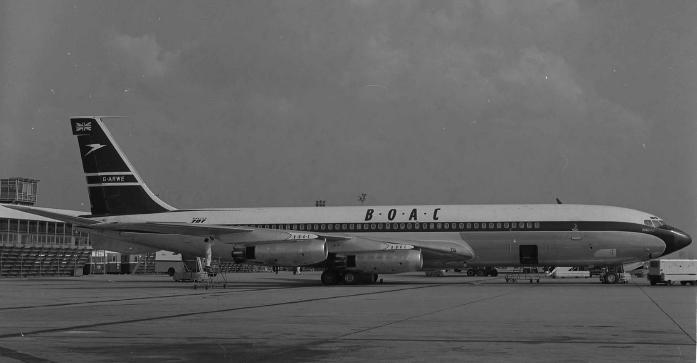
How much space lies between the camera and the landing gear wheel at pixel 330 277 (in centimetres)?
4159

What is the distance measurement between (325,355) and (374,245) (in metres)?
28.3

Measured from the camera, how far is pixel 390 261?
127 ft

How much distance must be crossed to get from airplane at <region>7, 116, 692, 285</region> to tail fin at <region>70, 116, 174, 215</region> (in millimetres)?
2072

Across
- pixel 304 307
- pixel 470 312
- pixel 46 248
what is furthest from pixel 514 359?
pixel 46 248

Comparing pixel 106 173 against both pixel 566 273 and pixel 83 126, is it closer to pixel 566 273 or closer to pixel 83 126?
pixel 83 126

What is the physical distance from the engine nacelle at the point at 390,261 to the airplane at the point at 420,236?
50 millimetres

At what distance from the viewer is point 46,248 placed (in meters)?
68.3

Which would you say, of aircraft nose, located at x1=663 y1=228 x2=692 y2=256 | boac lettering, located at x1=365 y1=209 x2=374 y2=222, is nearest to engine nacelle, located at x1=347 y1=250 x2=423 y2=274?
boac lettering, located at x1=365 y1=209 x2=374 y2=222

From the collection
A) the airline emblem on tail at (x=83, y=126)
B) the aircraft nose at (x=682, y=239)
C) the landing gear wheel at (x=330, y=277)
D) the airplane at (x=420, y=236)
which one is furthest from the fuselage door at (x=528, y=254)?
the airline emblem on tail at (x=83, y=126)

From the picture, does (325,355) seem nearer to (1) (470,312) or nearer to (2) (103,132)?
(1) (470,312)

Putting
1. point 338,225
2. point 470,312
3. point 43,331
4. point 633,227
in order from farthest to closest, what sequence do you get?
1. point 338,225
2. point 633,227
3. point 470,312
4. point 43,331

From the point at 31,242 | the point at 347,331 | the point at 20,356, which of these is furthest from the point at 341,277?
the point at 31,242

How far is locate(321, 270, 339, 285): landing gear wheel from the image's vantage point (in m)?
41.6

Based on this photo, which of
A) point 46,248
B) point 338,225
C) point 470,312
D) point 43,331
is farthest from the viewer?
point 46,248
